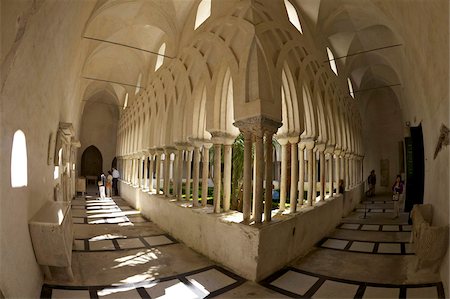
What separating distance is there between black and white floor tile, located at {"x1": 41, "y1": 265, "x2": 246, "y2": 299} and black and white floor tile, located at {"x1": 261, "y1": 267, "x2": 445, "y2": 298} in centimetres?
68

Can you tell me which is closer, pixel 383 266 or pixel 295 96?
pixel 383 266

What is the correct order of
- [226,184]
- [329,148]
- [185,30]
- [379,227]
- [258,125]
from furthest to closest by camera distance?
[329,148] → [185,30] → [379,227] → [226,184] → [258,125]

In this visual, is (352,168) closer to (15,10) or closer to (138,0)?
(138,0)

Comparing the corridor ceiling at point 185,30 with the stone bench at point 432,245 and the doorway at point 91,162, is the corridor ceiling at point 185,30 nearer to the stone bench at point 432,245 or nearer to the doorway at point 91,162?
the stone bench at point 432,245

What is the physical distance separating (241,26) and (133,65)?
33.2ft

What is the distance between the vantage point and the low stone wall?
4.25 meters

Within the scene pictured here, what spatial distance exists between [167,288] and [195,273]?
696mm

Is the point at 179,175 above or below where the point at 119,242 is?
above

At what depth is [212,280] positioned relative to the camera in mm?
4195

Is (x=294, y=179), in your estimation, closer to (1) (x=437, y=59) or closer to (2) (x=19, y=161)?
(1) (x=437, y=59)

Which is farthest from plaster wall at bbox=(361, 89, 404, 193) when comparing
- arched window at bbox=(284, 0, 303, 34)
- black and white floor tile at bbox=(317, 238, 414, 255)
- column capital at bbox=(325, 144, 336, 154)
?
black and white floor tile at bbox=(317, 238, 414, 255)

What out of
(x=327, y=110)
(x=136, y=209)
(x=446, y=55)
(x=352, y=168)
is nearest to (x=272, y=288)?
(x=446, y=55)

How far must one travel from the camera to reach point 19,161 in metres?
2.86

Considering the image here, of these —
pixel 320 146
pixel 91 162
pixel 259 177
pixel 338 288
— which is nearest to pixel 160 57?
pixel 320 146
